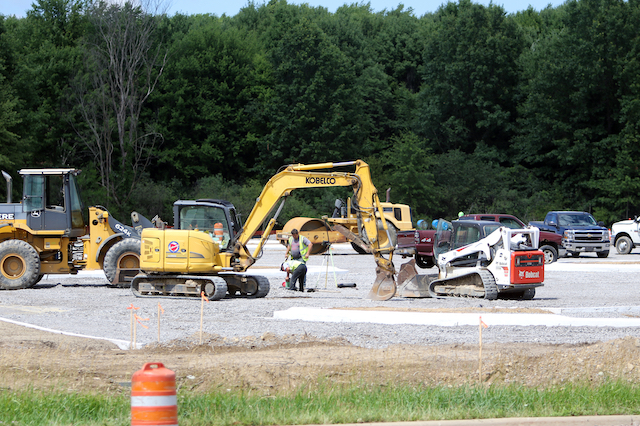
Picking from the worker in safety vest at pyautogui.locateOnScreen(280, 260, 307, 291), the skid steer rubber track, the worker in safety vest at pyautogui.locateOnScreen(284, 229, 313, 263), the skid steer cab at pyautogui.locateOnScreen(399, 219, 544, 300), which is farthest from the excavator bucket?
the skid steer rubber track

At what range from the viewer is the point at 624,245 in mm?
33812

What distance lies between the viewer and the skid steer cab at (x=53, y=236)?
1947 centimetres

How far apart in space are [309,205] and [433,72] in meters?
19.8

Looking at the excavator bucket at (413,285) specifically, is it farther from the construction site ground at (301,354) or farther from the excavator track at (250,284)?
the excavator track at (250,284)

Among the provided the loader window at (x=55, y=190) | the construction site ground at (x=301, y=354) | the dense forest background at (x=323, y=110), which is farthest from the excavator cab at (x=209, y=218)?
the dense forest background at (x=323, y=110)

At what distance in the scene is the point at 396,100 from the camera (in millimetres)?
69188

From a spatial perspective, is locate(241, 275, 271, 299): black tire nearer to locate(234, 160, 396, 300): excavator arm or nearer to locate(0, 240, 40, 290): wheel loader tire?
locate(234, 160, 396, 300): excavator arm

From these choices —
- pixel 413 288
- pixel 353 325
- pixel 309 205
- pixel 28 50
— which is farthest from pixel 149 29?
pixel 353 325

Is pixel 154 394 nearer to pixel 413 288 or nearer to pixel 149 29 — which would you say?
pixel 413 288

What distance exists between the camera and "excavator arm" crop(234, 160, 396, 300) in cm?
1669

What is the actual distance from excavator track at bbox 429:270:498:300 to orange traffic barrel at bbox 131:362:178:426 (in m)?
12.8

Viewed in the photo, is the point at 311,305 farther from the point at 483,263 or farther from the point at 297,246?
the point at 483,263

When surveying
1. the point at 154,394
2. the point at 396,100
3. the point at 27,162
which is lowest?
the point at 154,394

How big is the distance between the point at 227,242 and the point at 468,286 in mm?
6087
